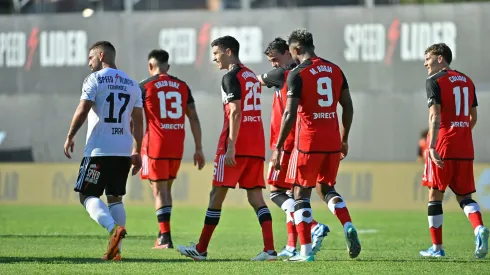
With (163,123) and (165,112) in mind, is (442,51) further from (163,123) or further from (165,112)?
(163,123)

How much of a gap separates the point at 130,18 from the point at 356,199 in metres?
8.98

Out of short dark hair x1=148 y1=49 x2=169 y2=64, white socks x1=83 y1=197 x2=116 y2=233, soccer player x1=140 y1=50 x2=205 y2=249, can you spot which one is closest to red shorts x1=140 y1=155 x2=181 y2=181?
soccer player x1=140 y1=50 x2=205 y2=249

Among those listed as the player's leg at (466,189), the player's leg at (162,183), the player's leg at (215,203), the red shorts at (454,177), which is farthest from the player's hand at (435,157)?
the player's leg at (162,183)

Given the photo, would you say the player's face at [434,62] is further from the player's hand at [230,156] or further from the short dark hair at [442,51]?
the player's hand at [230,156]

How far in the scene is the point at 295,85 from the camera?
10.3 metres

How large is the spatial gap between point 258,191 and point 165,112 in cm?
278

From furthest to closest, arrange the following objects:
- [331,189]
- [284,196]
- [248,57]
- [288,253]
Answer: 1. [248,57]
2. [284,196]
3. [288,253]
4. [331,189]

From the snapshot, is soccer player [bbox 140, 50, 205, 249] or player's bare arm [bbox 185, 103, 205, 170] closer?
player's bare arm [bbox 185, 103, 205, 170]

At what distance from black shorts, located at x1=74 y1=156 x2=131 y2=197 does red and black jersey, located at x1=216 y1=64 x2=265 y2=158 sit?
1.04m

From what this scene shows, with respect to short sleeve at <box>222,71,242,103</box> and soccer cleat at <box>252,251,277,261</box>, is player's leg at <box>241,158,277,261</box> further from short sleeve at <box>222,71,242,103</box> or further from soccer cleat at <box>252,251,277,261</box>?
short sleeve at <box>222,71,242,103</box>

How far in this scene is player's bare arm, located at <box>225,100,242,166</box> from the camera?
1048 cm

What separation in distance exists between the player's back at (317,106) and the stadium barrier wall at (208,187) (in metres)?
12.8

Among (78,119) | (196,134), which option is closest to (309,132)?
(78,119)

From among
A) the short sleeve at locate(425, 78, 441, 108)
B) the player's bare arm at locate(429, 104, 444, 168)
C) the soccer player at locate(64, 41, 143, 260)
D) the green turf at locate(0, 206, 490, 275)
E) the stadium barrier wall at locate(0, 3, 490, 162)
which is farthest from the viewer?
the stadium barrier wall at locate(0, 3, 490, 162)
